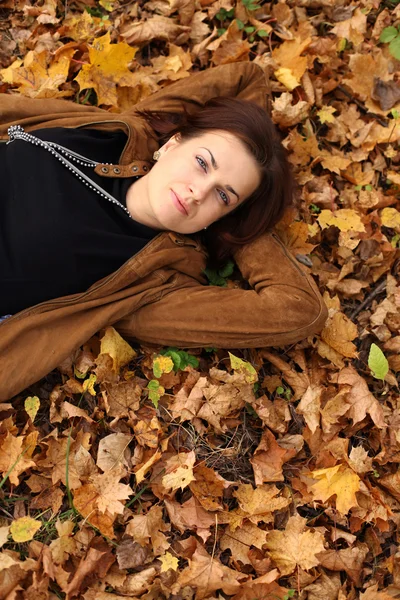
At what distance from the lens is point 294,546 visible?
2.71m

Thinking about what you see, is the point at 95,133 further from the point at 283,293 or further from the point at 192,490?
the point at 192,490

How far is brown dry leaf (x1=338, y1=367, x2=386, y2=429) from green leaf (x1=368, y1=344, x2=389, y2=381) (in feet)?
0.43

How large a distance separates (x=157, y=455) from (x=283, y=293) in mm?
1200

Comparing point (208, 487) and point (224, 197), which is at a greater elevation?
point (224, 197)

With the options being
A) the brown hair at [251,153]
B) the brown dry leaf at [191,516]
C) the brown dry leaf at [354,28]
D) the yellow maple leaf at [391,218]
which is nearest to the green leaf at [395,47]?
the brown dry leaf at [354,28]

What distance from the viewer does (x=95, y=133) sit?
3.25 metres

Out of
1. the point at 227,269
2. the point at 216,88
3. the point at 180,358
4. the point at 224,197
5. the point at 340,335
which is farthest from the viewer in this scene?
the point at 216,88

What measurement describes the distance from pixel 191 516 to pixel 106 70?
9.90 ft

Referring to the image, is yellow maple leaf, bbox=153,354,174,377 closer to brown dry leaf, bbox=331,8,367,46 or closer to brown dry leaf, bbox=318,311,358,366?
brown dry leaf, bbox=318,311,358,366

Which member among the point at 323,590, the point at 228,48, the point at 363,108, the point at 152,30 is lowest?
the point at 323,590

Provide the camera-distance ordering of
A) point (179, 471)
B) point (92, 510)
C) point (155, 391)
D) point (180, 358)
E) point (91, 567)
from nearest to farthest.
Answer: point (91, 567) < point (92, 510) < point (179, 471) < point (155, 391) < point (180, 358)

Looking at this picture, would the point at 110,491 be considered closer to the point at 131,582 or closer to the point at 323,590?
the point at 131,582

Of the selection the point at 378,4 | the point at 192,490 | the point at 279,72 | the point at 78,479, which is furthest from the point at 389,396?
the point at 378,4

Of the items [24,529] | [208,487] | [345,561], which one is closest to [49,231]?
[24,529]
